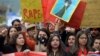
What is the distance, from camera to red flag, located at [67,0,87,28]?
450 inches

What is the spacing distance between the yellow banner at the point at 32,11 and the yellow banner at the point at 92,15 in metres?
1.19

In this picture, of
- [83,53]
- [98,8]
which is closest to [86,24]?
[98,8]

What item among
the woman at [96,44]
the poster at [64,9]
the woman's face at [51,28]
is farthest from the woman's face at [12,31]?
the woman at [96,44]

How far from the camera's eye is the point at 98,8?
11.2m

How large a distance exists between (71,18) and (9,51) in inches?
70.8

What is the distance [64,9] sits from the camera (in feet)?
37.1

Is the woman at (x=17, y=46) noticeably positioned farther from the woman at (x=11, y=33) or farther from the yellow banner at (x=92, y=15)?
the yellow banner at (x=92, y=15)

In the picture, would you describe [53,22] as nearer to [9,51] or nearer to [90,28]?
[90,28]

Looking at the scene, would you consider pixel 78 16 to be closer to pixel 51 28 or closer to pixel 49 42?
pixel 51 28

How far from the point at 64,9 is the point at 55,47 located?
137 centimetres

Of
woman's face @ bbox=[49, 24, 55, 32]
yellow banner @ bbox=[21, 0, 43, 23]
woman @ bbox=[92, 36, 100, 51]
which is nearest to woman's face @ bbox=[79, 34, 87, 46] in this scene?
woman @ bbox=[92, 36, 100, 51]

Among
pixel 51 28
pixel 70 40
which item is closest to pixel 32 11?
pixel 51 28

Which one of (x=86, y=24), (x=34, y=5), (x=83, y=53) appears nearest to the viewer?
(x=83, y=53)

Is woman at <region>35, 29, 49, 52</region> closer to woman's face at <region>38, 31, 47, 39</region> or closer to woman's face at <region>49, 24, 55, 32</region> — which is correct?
woman's face at <region>38, 31, 47, 39</region>
